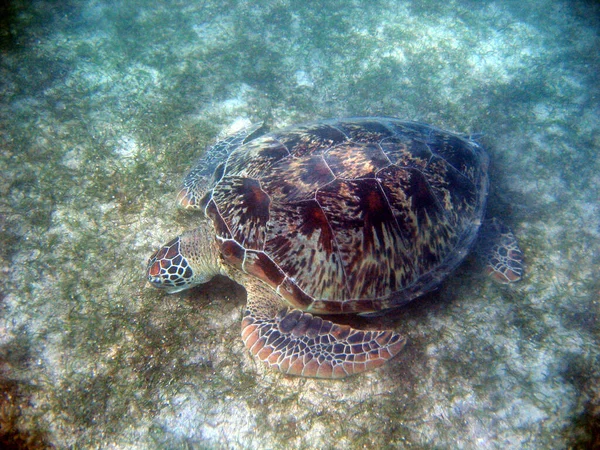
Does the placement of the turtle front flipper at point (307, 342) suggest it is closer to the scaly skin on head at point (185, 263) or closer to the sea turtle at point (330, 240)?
the sea turtle at point (330, 240)

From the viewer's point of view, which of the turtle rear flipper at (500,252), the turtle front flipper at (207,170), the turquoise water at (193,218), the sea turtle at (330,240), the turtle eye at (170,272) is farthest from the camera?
the turtle front flipper at (207,170)

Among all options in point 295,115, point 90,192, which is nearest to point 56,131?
point 90,192

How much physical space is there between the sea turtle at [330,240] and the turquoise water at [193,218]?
0.25 metres

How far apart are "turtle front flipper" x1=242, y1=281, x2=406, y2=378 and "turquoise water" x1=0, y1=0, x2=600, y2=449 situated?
0.19 meters

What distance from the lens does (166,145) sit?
3514mm

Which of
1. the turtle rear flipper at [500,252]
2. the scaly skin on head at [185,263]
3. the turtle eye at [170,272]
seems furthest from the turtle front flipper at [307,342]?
the turtle rear flipper at [500,252]

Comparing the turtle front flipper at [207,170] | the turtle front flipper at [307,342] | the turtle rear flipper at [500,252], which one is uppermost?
the turtle front flipper at [207,170]

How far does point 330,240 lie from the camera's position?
87.3 inches

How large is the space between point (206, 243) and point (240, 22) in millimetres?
4446

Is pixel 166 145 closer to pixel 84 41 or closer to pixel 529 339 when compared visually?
pixel 84 41

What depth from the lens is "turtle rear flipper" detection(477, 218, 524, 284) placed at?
2709 millimetres

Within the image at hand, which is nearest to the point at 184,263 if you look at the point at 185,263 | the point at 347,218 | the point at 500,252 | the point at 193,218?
the point at 185,263

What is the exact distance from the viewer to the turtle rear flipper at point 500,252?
2.71 meters

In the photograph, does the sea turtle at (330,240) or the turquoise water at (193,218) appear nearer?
the turquoise water at (193,218)
